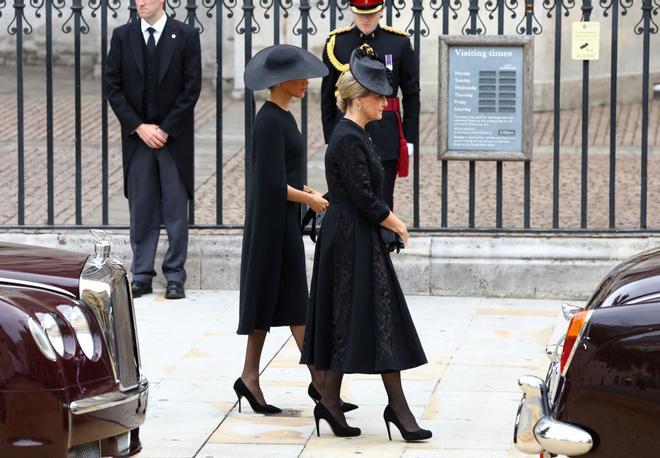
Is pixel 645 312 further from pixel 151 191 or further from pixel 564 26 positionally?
pixel 564 26

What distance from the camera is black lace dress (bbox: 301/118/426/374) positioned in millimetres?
6598

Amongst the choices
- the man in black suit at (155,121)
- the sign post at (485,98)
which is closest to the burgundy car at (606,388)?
the sign post at (485,98)

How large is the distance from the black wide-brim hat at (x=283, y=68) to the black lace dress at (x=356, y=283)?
1.38 feet

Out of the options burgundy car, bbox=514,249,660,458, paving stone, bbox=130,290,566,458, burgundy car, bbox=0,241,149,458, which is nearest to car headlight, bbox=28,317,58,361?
burgundy car, bbox=0,241,149,458

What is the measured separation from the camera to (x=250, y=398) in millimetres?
7184

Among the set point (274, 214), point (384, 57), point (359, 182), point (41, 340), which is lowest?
point (41, 340)

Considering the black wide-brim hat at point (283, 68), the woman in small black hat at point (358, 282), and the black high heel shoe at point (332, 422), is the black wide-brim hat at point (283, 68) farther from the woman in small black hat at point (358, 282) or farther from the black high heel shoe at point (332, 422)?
the black high heel shoe at point (332, 422)

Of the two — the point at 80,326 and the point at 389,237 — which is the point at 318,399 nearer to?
the point at 389,237

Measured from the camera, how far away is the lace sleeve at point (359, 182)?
21.7ft

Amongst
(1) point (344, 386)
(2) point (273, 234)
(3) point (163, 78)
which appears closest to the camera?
(2) point (273, 234)

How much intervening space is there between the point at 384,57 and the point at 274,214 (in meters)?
2.62

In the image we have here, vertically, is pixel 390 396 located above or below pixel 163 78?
below

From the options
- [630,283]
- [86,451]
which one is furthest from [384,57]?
[86,451]

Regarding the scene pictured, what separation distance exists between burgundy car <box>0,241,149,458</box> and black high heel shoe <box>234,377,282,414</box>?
147cm
